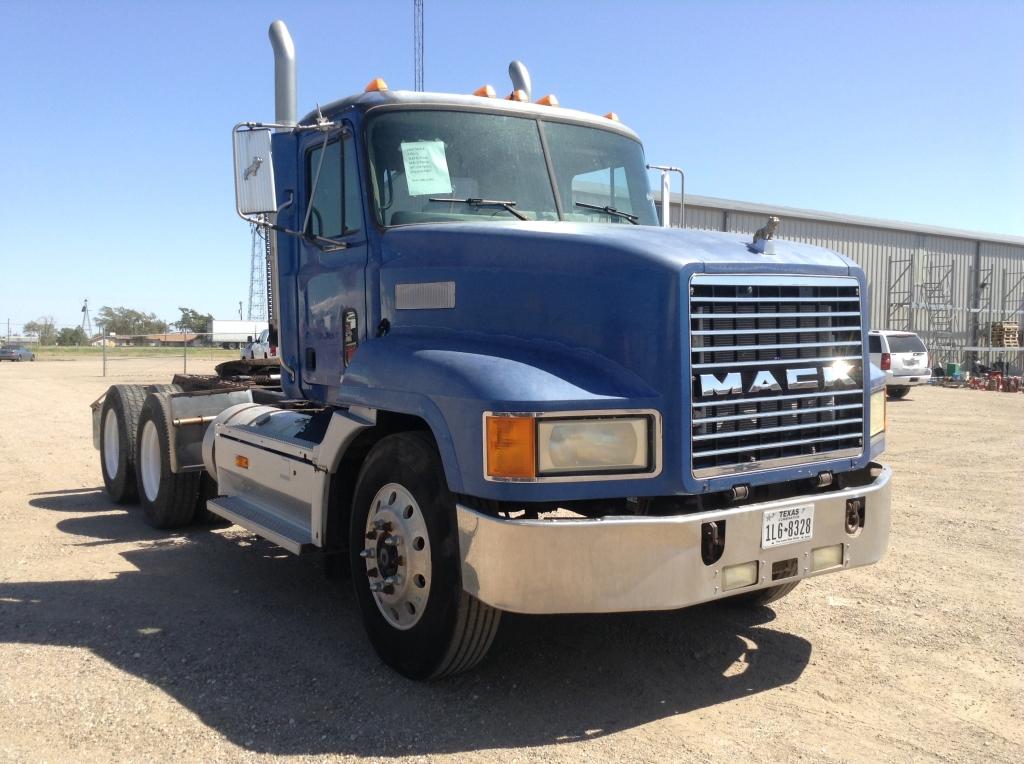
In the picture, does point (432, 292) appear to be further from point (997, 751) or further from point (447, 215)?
point (997, 751)

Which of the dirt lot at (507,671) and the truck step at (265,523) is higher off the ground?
the truck step at (265,523)

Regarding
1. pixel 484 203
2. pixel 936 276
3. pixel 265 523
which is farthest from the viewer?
pixel 936 276

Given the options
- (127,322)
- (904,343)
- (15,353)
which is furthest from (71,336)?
(904,343)

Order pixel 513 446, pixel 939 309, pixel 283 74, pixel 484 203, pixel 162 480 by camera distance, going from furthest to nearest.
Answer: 1. pixel 939 309
2. pixel 162 480
3. pixel 283 74
4. pixel 484 203
5. pixel 513 446

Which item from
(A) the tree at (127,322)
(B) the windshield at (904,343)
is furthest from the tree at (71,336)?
(B) the windshield at (904,343)

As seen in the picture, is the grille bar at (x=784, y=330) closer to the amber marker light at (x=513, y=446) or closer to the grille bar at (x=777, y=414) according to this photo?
the grille bar at (x=777, y=414)

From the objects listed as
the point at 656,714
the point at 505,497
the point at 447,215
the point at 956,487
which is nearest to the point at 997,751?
the point at 656,714

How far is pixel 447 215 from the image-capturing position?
15.4 ft

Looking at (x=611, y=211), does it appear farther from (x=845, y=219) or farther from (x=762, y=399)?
(x=845, y=219)

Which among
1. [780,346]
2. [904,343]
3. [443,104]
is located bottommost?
[904,343]

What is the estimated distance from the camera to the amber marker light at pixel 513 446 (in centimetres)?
346

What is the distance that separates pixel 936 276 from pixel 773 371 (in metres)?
34.7

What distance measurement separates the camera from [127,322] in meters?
118

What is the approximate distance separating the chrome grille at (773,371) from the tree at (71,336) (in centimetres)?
10708
